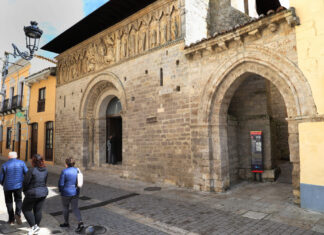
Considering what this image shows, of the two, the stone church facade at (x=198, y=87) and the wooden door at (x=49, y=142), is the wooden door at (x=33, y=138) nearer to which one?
the wooden door at (x=49, y=142)

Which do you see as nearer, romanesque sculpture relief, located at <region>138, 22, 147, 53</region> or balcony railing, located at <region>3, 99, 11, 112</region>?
romanesque sculpture relief, located at <region>138, 22, 147, 53</region>

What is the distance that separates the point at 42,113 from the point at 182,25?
11767 millimetres

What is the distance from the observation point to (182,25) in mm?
7664

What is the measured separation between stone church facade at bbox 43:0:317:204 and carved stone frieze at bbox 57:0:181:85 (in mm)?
42

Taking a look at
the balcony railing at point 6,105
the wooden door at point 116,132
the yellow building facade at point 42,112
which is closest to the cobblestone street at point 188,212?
the wooden door at point 116,132

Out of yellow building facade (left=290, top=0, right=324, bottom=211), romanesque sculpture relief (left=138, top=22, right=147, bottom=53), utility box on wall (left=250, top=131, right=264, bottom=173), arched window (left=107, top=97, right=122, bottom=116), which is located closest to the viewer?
yellow building facade (left=290, top=0, right=324, bottom=211)

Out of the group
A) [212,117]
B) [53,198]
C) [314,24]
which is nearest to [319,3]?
[314,24]

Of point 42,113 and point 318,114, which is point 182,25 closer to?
point 318,114

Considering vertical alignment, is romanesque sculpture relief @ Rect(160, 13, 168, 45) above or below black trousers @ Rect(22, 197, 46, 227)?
above

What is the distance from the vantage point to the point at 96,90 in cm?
1142

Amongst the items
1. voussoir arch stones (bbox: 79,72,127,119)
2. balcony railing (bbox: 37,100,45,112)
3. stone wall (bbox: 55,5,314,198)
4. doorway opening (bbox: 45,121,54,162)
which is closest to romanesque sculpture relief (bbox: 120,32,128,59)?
stone wall (bbox: 55,5,314,198)

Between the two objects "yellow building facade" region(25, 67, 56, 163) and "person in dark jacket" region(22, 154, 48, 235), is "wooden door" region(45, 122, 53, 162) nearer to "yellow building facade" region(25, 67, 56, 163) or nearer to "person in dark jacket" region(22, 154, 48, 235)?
"yellow building facade" region(25, 67, 56, 163)

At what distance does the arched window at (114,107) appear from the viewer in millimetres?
11211

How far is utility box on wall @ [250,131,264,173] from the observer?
7.53 m
